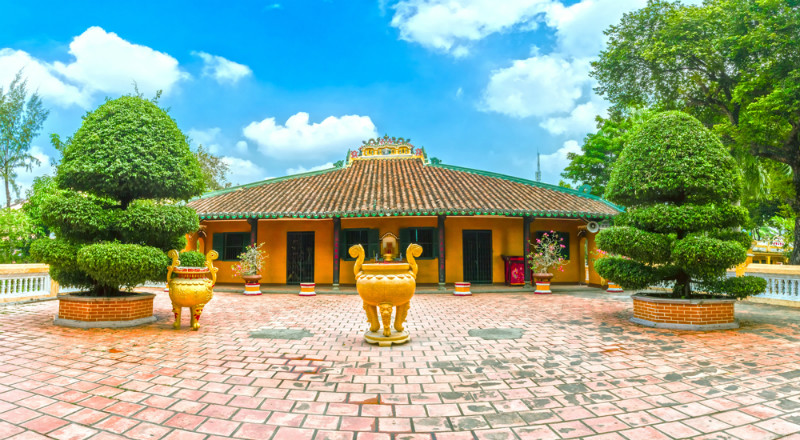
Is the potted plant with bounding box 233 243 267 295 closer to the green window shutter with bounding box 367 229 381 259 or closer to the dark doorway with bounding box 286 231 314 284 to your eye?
the dark doorway with bounding box 286 231 314 284

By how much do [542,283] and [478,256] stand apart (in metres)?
2.37

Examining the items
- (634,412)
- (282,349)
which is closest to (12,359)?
(282,349)

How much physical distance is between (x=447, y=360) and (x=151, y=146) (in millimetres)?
5617

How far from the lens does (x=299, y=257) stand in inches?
504

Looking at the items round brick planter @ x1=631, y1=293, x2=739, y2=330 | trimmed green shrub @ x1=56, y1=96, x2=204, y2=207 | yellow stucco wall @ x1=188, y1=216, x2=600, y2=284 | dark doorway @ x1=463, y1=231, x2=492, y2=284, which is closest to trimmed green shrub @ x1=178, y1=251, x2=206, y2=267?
trimmed green shrub @ x1=56, y1=96, x2=204, y2=207

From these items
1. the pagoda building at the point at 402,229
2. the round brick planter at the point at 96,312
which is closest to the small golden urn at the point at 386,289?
the round brick planter at the point at 96,312

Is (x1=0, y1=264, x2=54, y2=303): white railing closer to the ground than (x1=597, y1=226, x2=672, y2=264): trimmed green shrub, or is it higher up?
closer to the ground

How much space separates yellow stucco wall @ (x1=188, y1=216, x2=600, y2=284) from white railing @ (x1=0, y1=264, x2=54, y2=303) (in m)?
4.17

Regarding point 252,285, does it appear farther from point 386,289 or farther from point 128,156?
point 386,289

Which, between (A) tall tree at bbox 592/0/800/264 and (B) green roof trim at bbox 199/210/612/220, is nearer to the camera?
(A) tall tree at bbox 592/0/800/264

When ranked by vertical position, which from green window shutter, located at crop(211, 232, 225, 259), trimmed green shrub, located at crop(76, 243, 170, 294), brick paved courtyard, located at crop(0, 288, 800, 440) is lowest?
brick paved courtyard, located at crop(0, 288, 800, 440)

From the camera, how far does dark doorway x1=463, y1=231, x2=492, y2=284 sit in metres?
12.5

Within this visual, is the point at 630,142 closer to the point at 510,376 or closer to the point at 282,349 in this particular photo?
the point at 510,376

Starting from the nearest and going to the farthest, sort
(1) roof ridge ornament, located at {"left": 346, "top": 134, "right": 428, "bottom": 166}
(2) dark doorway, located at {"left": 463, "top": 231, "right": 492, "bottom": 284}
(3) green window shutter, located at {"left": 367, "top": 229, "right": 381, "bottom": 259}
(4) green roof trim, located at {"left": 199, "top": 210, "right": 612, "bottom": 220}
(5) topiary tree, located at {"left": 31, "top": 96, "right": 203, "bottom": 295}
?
1. (5) topiary tree, located at {"left": 31, "top": 96, "right": 203, "bottom": 295}
2. (4) green roof trim, located at {"left": 199, "top": 210, "right": 612, "bottom": 220}
3. (3) green window shutter, located at {"left": 367, "top": 229, "right": 381, "bottom": 259}
4. (2) dark doorway, located at {"left": 463, "top": 231, "right": 492, "bottom": 284}
5. (1) roof ridge ornament, located at {"left": 346, "top": 134, "right": 428, "bottom": 166}
